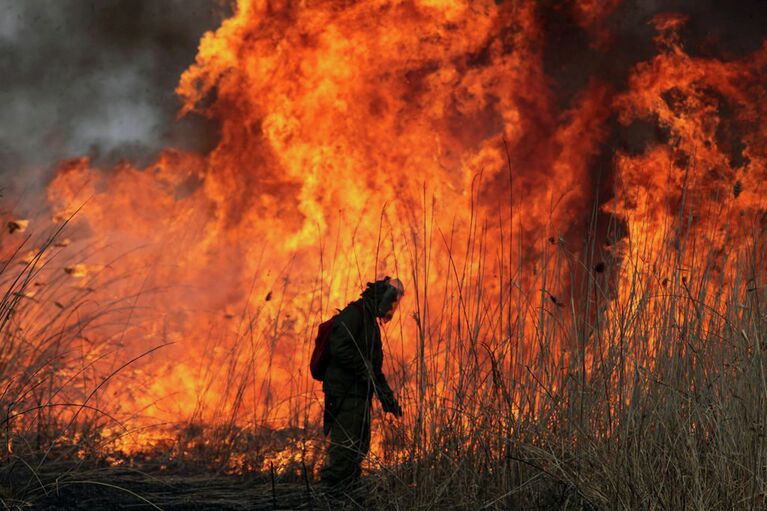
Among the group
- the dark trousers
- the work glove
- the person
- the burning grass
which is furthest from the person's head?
the burning grass

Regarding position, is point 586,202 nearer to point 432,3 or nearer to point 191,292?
point 432,3

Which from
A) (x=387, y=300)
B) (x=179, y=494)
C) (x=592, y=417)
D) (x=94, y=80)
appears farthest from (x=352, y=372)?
(x=94, y=80)

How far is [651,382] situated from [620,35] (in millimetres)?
7263

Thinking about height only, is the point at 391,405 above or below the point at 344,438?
above

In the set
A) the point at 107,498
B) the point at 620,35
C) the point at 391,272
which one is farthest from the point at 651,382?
the point at 620,35

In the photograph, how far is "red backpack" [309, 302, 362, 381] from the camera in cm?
511

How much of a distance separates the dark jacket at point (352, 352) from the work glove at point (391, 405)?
0.56m

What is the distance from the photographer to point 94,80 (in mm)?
11086

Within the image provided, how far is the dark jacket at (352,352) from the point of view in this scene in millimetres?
4977

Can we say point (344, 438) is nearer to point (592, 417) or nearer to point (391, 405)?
point (391, 405)

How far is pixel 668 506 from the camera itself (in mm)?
2969

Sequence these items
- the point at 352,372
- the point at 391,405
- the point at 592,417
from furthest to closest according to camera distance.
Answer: the point at 352,372 < the point at 391,405 < the point at 592,417

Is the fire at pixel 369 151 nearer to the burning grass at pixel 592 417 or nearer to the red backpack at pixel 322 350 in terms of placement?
the red backpack at pixel 322 350

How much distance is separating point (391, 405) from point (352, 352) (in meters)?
0.82
